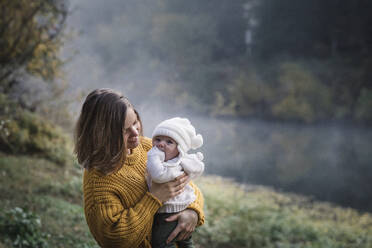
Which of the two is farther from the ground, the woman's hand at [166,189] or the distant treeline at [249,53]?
the distant treeline at [249,53]

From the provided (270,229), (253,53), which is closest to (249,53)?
(253,53)

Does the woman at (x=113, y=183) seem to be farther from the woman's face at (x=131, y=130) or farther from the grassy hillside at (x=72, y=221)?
the grassy hillside at (x=72, y=221)

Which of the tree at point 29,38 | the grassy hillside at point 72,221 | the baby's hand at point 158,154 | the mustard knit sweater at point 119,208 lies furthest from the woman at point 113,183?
the tree at point 29,38

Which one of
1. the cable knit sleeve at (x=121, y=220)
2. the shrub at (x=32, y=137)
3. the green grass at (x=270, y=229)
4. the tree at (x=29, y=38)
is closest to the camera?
the cable knit sleeve at (x=121, y=220)

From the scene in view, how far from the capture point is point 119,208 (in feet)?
4.81

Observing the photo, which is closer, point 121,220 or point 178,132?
point 121,220

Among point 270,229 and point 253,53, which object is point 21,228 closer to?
point 270,229

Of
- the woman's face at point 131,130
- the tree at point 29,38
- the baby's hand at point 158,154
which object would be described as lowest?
the baby's hand at point 158,154

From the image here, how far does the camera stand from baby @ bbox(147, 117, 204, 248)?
1.55 meters

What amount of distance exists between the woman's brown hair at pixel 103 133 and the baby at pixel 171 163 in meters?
0.17

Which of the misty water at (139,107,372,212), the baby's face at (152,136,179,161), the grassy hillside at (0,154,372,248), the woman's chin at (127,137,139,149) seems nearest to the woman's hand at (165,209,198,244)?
the baby's face at (152,136,179,161)

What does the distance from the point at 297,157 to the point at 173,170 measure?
15794mm

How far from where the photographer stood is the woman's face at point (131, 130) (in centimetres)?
154

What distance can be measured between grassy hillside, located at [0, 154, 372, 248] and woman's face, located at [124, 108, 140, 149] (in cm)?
169
